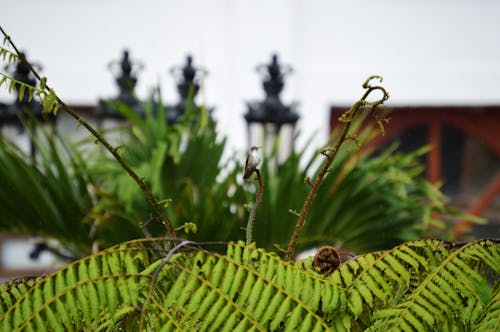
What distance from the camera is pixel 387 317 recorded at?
487 millimetres

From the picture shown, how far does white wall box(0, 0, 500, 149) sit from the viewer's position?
455 centimetres

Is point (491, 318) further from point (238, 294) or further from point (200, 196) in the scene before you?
point (200, 196)

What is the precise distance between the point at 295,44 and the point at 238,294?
414 centimetres

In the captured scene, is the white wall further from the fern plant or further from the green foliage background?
the fern plant

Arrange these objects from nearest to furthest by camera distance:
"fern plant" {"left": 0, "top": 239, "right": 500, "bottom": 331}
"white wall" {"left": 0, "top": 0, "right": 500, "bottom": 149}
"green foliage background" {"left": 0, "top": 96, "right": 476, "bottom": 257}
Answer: "fern plant" {"left": 0, "top": 239, "right": 500, "bottom": 331}, "green foliage background" {"left": 0, "top": 96, "right": 476, "bottom": 257}, "white wall" {"left": 0, "top": 0, "right": 500, "bottom": 149}

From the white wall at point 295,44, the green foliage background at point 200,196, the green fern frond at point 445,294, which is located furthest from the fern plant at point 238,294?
the white wall at point 295,44

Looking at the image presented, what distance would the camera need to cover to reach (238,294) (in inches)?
19.8

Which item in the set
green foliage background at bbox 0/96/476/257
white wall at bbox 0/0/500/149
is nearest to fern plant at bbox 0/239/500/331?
green foliage background at bbox 0/96/476/257

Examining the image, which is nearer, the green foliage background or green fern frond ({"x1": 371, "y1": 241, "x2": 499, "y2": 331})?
green fern frond ({"x1": 371, "y1": 241, "x2": 499, "y2": 331})

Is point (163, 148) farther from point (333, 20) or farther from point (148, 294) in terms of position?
point (333, 20)

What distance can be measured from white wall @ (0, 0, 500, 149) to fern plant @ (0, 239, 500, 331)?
4020 mm

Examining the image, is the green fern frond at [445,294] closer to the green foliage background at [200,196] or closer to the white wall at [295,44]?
the green foliage background at [200,196]

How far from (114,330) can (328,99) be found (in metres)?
4.17

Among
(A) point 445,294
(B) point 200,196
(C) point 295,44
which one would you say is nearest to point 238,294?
(A) point 445,294
